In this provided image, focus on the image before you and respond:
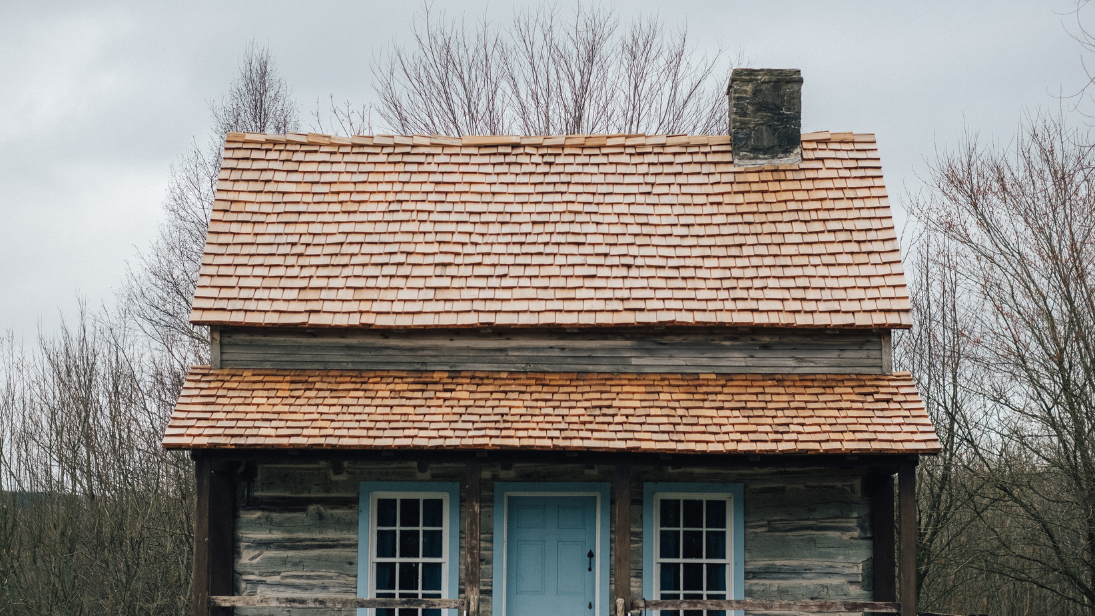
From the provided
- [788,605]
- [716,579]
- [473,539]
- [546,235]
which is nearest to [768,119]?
[546,235]

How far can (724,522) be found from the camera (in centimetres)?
961

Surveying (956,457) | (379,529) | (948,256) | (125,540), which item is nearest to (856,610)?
(379,529)

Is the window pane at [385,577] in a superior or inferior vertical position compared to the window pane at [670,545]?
inferior

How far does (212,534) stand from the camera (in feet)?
30.6

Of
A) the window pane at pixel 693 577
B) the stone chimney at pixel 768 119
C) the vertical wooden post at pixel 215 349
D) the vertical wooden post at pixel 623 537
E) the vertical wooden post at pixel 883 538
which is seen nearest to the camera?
the vertical wooden post at pixel 623 537

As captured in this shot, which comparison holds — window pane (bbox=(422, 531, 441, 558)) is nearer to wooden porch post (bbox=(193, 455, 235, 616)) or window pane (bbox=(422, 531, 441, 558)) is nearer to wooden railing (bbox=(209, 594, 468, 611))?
wooden railing (bbox=(209, 594, 468, 611))

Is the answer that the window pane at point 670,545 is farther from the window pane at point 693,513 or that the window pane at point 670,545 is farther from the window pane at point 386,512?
the window pane at point 386,512

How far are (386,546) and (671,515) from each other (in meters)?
3.10

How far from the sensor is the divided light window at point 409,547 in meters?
9.54

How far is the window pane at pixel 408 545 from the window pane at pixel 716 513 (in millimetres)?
3174

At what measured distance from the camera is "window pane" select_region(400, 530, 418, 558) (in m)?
9.62

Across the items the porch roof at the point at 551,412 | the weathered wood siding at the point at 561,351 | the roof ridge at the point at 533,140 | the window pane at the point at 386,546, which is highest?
the roof ridge at the point at 533,140

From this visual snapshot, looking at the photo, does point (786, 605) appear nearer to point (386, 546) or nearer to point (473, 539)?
point (473, 539)

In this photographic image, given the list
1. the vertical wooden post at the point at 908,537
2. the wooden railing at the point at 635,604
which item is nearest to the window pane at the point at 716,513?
the wooden railing at the point at 635,604
